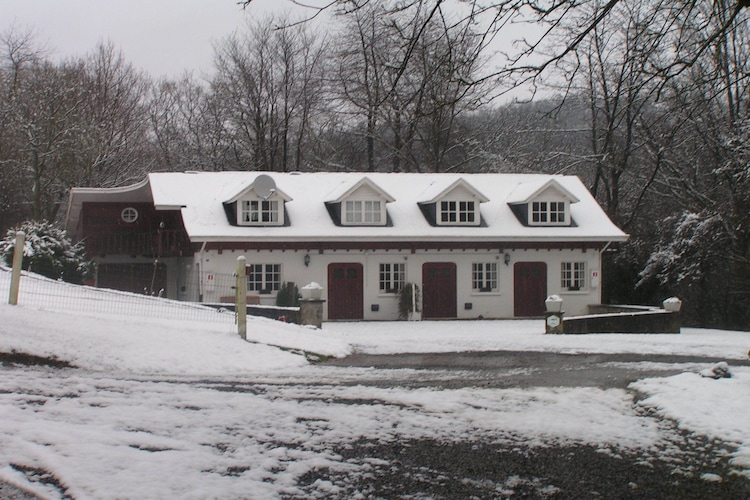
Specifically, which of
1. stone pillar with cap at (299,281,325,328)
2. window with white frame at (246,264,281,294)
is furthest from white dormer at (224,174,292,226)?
stone pillar with cap at (299,281,325,328)

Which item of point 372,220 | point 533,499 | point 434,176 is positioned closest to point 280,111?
point 434,176

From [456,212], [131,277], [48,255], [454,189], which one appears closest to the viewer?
[48,255]

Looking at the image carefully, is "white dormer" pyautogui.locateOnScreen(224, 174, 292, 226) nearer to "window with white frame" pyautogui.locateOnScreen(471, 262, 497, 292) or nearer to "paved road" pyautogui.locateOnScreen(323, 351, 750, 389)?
"window with white frame" pyautogui.locateOnScreen(471, 262, 497, 292)

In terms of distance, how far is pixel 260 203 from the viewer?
2895cm

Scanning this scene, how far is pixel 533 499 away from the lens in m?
5.75

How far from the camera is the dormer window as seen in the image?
94.5 feet

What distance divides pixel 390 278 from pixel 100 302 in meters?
13.1

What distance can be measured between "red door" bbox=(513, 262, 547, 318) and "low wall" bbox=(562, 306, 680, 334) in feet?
16.0

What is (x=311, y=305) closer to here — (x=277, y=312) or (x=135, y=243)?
(x=277, y=312)

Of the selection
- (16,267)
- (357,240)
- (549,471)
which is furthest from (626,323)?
(549,471)

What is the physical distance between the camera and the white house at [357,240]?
28453 mm

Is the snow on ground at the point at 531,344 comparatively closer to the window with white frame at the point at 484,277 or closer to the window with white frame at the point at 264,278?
the window with white frame at the point at 264,278

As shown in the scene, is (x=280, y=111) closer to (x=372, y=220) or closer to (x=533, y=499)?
(x=372, y=220)

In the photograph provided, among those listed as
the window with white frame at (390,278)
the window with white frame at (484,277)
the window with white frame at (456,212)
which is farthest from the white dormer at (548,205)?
the window with white frame at (390,278)
